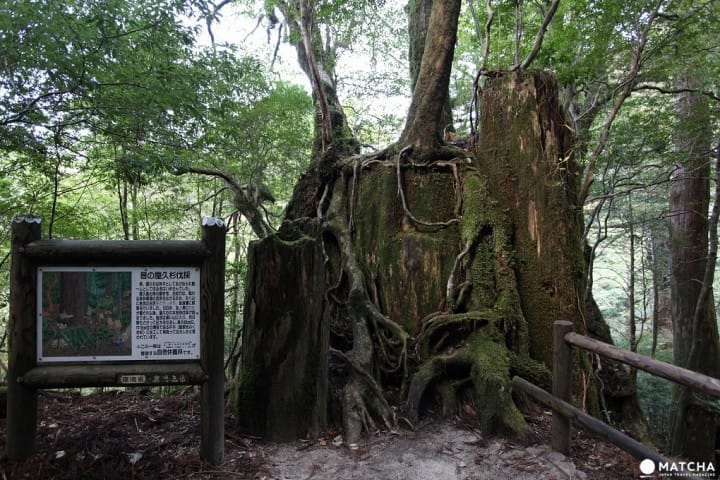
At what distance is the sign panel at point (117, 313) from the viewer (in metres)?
2.89

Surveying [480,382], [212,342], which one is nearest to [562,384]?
[480,382]

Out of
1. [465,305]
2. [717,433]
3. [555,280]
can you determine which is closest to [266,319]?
[465,305]

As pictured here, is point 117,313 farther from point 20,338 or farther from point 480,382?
point 480,382

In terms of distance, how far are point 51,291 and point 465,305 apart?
→ 3.64 meters

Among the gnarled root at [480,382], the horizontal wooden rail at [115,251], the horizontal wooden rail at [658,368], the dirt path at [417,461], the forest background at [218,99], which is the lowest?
the dirt path at [417,461]

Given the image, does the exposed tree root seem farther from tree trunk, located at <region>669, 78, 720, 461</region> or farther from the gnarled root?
tree trunk, located at <region>669, 78, 720, 461</region>

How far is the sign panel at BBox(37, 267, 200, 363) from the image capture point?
2893mm

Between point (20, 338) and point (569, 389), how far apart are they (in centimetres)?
378

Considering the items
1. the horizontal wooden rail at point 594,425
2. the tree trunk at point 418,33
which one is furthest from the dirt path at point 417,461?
the tree trunk at point 418,33

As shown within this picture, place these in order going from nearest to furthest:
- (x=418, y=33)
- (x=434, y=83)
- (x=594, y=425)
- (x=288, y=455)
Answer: (x=594, y=425), (x=288, y=455), (x=434, y=83), (x=418, y=33)

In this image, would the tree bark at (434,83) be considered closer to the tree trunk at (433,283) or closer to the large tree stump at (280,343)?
the tree trunk at (433,283)

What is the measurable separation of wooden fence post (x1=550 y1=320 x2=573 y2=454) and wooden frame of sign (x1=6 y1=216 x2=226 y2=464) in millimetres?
2420

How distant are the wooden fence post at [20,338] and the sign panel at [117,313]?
0.05 metres

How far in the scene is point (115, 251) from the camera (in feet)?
9.48
